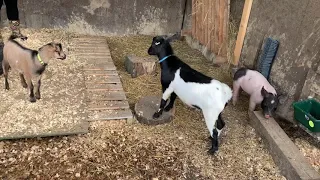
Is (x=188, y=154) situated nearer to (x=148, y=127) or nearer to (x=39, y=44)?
(x=148, y=127)

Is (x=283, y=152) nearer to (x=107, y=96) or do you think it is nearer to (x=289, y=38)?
(x=289, y=38)

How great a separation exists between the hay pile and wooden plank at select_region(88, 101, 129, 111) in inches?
5.4

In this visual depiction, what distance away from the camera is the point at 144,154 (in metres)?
4.25

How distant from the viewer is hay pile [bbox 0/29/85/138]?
4316 millimetres

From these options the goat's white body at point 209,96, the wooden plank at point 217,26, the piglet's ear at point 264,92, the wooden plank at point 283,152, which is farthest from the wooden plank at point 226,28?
the goat's white body at point 209,96

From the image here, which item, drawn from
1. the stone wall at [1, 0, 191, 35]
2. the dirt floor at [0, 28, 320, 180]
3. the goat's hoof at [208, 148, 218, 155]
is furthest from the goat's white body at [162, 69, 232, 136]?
the stone wall at [1, 0, 191, 35]

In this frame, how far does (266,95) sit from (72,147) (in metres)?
2.84

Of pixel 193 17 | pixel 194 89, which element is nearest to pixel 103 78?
pixel 194 89

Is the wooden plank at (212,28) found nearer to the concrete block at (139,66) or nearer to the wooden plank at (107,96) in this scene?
the concrete block at (139,66)

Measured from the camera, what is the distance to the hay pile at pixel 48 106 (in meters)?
4.32

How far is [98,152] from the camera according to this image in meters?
4.18

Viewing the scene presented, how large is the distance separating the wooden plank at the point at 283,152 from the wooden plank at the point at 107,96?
2.08 metres

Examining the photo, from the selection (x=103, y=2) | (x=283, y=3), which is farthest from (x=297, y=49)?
(x=103, y=2)

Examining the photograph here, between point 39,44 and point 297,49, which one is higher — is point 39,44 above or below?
below
